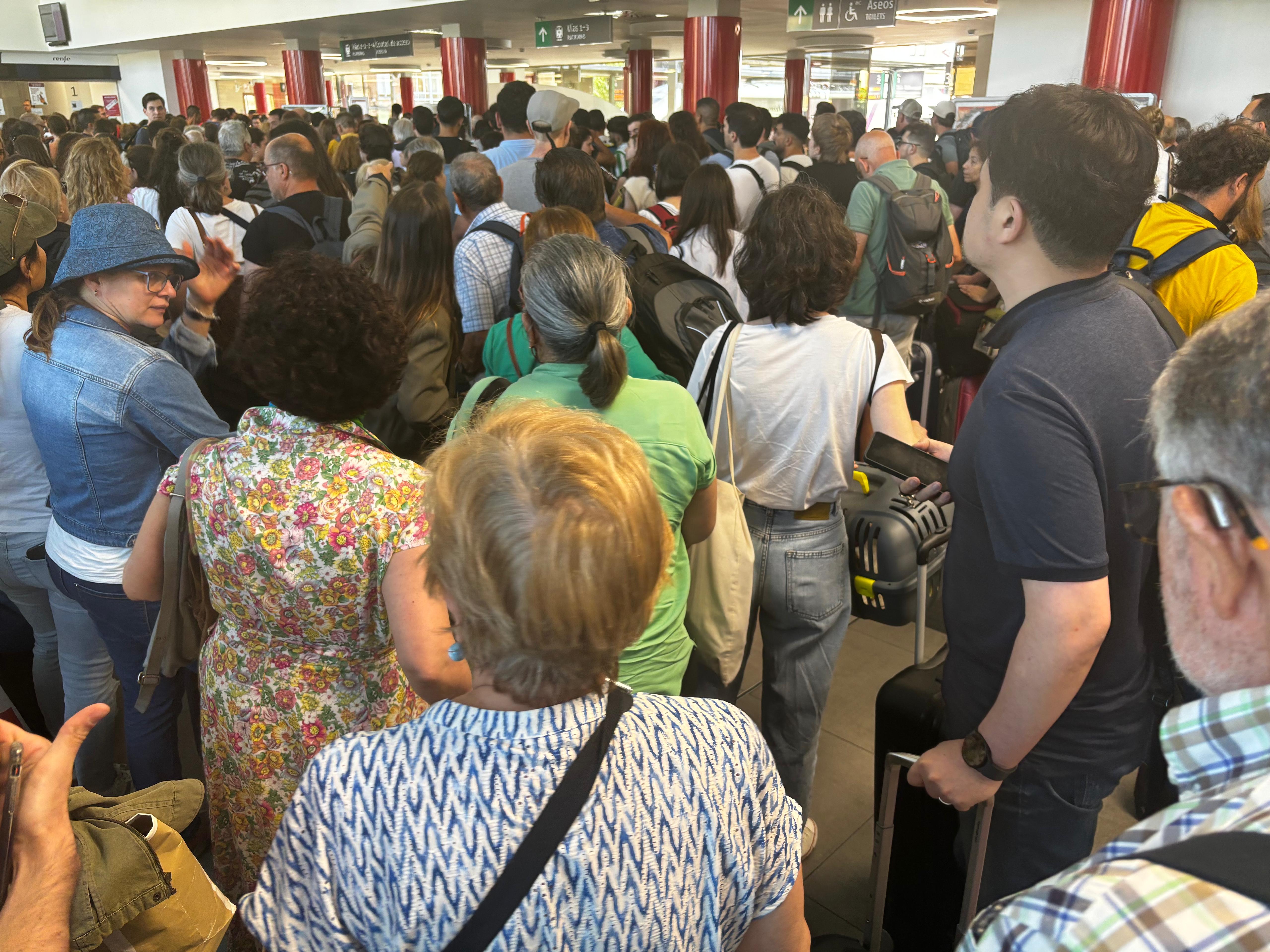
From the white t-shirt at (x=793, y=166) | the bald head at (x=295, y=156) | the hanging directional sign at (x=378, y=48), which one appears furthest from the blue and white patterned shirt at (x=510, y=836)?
the hanging directional sign at (x=378, y=48)

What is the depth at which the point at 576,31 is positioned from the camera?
15.3 meters

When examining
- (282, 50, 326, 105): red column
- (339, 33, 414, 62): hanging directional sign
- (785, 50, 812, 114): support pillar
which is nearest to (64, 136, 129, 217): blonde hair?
(339, 33, 414, 62): hanging directional sign

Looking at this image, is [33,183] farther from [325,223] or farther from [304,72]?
[304,72]

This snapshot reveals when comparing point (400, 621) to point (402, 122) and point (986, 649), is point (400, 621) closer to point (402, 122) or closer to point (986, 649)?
point (986, 649)

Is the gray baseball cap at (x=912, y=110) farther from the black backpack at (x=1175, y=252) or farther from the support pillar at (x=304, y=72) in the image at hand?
the support pillar at (x=304, y=72)

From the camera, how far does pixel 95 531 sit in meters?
2.07

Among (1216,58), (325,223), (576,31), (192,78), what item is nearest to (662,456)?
(325,223)

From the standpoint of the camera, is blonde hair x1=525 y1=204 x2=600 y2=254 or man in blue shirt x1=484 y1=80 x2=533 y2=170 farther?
man in blue shirt x1=484 y1=80 x2=533 y2=170

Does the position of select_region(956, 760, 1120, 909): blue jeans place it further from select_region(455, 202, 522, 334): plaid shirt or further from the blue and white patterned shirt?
select_region(455, 202, 522, 334): plaid shirt

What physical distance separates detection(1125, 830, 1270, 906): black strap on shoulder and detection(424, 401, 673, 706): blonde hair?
53 centimetres

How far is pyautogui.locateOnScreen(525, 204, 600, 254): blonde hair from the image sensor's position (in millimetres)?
2891

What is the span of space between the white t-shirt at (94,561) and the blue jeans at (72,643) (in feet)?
0.80

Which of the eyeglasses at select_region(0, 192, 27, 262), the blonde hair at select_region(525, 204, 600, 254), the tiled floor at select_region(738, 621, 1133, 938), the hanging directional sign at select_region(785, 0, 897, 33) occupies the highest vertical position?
the hanging directional sign at select_region(785, 0, 897, 33)

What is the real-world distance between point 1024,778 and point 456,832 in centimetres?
109
